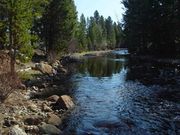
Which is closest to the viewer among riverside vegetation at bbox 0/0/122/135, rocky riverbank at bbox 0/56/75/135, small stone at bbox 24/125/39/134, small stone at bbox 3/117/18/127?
small stone at bbox 24/125/39/134

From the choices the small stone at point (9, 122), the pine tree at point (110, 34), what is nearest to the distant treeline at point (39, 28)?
the small stone at point (9, 122)

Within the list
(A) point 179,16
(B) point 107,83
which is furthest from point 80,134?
(A) point 179,16

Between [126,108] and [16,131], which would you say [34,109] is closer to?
[16,131]

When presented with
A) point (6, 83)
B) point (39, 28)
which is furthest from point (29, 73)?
point (39, 28)

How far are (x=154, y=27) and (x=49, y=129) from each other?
51.6m

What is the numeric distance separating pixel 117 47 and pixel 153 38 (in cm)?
10052

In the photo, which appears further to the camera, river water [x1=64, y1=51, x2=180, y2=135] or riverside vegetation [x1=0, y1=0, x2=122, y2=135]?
riverside vegetation [x1=0, y1=0, x2=122, y2=135]

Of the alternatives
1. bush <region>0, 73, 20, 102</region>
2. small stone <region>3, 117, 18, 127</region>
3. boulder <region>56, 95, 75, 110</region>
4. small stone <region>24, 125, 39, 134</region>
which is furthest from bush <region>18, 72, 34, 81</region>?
small stone <region>24, 125, 39, 134</region>

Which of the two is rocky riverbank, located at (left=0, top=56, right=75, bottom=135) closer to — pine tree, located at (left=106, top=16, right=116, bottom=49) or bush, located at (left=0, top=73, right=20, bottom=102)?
bush, located at (left=0, top=73, right=20, bottom=102)

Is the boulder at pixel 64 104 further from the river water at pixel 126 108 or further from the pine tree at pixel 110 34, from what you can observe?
the pine tree at pixel 110 34

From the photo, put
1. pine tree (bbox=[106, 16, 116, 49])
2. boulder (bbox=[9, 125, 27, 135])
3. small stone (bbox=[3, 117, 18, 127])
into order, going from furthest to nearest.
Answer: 1. pine tree (bbox=[106, 16, 116, 49])
2. small stone (bbox=[3, 117, 18, 127])
3. boulder (bbox=[9, 125, 27, 135])

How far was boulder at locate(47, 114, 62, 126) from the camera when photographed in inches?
813

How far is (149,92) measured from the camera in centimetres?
3111

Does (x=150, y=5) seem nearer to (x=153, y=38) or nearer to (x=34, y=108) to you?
(x=153, y=38)
